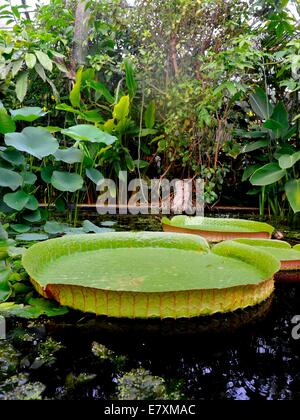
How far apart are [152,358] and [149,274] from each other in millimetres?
305

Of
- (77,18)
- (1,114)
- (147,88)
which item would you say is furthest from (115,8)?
(1,114)

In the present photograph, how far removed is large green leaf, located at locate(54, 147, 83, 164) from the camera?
1.89 meters

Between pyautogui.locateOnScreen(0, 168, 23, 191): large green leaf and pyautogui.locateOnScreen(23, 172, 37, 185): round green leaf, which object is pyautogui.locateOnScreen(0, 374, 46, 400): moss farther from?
pyautogui.locateOnScreen(23, 172, 37, 185): round green leaf

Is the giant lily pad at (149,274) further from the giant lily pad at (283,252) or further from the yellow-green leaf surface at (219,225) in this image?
the yellow-green leaf surface at (219,225)

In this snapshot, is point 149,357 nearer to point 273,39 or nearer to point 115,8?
point 273,39

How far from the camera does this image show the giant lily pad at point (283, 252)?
4.32 ft

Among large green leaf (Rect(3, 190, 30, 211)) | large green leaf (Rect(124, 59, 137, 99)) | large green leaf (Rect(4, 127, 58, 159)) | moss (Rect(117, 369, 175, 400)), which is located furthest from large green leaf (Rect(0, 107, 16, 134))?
large green leaf (Rect(124, 59, 137, 99))

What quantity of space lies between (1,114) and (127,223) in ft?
3.33

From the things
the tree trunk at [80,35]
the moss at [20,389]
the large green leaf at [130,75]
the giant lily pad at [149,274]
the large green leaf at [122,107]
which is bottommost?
the moss at [20,389]

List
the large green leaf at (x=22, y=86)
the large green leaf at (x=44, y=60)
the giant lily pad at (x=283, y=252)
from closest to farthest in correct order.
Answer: the giant lily pad at (x=283, y=252), the large green leaf at (x=44, y=60), the large green leaf at (x=22, y=86)

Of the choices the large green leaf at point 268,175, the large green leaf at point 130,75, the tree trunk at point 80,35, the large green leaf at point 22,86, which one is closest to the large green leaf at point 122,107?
the large green leaf at point 130,75

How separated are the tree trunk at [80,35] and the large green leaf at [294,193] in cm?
239

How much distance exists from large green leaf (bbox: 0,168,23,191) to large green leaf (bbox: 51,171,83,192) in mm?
185

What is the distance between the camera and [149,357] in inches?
28.1
